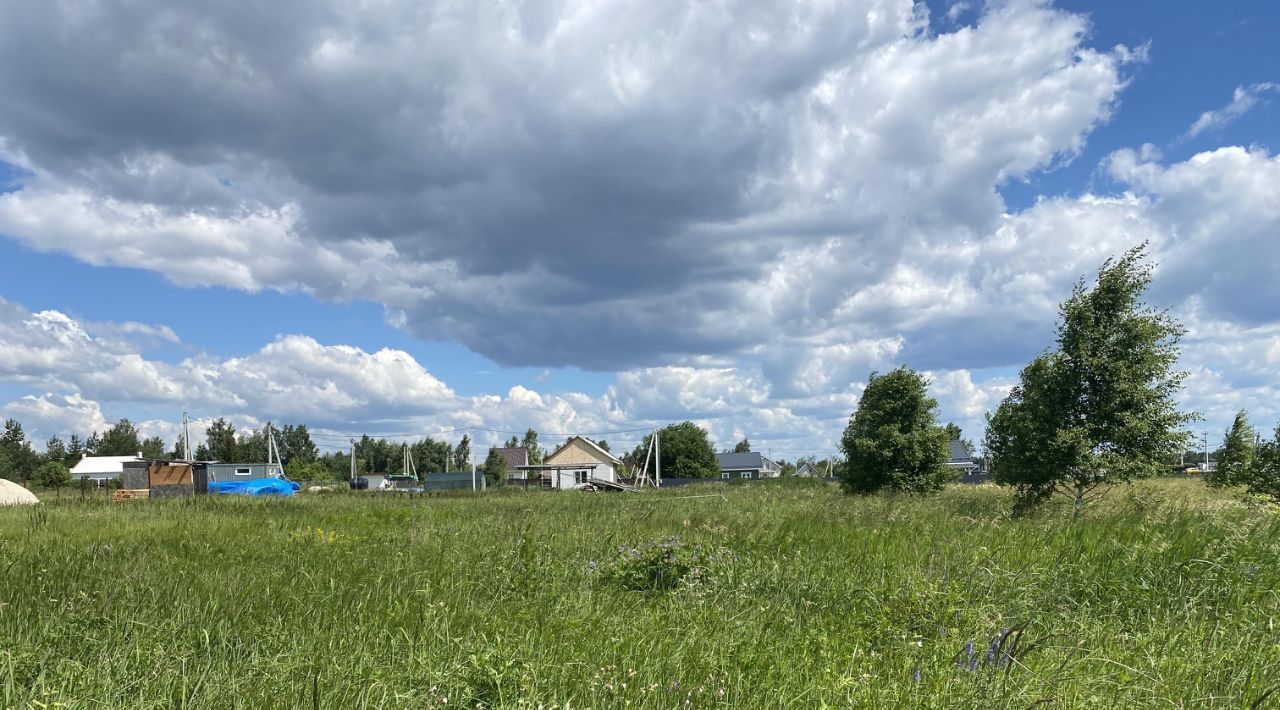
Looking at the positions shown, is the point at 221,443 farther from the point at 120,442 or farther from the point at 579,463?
the point at 579,463

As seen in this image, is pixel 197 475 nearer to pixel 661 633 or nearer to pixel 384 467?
pixel 661 633

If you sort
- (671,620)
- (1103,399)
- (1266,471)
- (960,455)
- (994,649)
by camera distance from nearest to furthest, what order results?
(994,649) < (671,620) < (1103,399) < (1266,471) < (960,455)

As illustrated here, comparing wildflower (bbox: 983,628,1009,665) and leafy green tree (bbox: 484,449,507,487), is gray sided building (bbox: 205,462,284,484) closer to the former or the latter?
leafy green tree (bbox: 484,449,507,487)

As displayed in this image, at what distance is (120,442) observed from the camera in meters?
122

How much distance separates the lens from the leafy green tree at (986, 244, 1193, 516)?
15.8m

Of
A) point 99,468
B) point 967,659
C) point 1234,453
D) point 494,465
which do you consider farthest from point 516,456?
point 967,659

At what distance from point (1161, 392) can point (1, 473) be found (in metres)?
117

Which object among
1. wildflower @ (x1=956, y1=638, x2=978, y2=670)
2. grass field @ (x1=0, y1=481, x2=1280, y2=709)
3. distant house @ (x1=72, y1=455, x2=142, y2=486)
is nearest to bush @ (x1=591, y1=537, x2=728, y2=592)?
grass field @ (x1=0, y1=481, x2=1280, y2=709)

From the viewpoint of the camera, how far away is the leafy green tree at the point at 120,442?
120m

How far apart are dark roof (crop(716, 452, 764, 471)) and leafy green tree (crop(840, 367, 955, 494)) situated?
278ft

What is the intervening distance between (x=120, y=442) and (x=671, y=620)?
146568mm

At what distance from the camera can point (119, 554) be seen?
23.5 feet


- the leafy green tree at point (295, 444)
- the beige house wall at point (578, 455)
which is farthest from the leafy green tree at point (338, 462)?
the beige house wall at point (578, 455)

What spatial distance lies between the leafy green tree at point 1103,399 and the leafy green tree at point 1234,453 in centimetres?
1381
